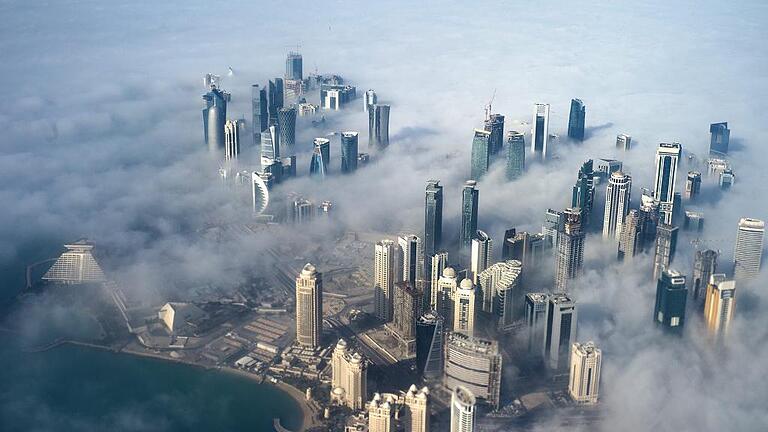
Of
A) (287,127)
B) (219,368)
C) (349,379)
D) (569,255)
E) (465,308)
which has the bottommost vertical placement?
(219,368)

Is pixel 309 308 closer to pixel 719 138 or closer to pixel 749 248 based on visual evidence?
pixel 749 248

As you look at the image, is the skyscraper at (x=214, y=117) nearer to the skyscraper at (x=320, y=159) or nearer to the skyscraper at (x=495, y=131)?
the skyscraper at (x=320, y=159)

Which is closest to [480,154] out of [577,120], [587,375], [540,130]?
[540,130]

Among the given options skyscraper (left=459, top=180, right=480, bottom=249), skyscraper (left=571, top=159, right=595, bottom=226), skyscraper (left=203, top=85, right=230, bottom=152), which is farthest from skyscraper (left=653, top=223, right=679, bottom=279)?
skyscraper (left=203, top=85, right=230, bottom=152)

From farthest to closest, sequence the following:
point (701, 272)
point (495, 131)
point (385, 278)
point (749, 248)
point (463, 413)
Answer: point (495, 131)
point (749, 248)
point (385, 278)
point (701, 272)
point (463, 413)

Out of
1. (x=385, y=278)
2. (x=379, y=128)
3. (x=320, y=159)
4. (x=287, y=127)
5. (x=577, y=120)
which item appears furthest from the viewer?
(x=287, y=127)

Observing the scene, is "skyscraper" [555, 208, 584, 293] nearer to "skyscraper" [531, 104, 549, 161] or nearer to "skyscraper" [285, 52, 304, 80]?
"skyscraper" [531, 104, 549, 161]

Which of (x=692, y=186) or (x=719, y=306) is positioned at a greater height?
(x=692, y=186)
